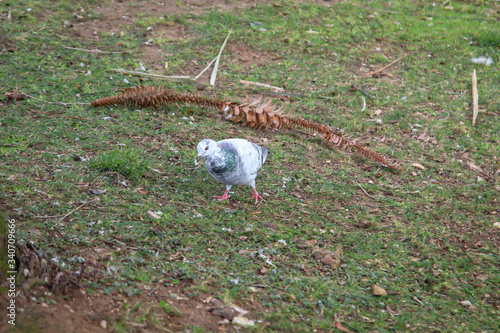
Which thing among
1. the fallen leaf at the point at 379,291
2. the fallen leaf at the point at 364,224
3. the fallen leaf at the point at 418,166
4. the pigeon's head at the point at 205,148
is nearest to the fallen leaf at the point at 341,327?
the fallen leaf at the point at 379,291

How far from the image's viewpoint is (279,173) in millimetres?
4852

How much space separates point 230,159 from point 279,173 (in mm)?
1027

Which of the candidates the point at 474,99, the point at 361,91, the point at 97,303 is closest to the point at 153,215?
the point at 97,303

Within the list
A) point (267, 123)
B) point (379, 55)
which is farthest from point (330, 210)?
point (379, 55)

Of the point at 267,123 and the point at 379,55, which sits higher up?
the point at 379,55

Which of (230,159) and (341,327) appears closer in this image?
(341,327)

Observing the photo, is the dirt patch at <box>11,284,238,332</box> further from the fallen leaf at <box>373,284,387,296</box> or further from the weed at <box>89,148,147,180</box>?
the weed at <box>89,148,147,180</box>

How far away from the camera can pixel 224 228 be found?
380cm

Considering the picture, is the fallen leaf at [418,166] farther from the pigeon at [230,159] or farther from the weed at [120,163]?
the weed at [120,163]

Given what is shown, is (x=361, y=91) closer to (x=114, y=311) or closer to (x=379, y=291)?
(x=379, y=291)

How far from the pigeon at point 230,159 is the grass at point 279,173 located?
31cm

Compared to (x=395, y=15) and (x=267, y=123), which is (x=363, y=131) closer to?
(x=267, y=123)

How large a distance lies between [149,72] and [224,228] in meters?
3.15

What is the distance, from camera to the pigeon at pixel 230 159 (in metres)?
3.95
